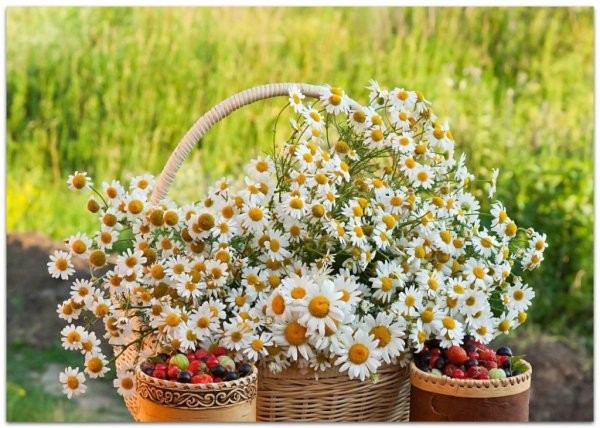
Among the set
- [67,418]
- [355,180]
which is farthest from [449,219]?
[67,418]

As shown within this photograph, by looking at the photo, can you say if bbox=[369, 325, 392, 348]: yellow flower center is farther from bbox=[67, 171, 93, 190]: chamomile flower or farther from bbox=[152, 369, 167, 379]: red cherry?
bbox=[67, 171, 93, 190]: chamomile flower

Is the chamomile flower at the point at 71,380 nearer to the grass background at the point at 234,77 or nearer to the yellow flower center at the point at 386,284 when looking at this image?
the yellow flower center at the point at 386,284

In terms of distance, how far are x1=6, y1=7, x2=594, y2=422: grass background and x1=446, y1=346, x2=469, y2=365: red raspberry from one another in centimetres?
140

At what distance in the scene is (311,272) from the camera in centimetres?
113

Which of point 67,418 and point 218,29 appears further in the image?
point 218,29

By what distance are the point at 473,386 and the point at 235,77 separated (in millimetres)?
1610

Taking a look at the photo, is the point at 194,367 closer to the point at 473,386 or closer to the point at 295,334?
the point at 295,334

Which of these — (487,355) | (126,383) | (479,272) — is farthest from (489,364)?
(126,383)

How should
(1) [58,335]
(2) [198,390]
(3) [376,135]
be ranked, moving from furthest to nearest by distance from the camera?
(1) [58,335] < (3) [376,135] < (2) [198,390]

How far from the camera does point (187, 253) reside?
1.16 metres

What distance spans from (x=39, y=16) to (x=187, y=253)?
64.7 inches

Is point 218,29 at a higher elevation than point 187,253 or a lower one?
higher

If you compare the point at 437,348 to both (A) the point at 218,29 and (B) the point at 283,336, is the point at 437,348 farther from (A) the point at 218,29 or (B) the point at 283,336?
(A) the point at 218,29

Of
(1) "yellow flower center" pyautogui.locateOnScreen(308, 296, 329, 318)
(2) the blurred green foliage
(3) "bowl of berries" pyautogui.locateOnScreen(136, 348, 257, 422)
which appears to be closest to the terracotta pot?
(3) "bowl of berries" pyautogui.locateOnScreen(136, 348, 257, 422)
